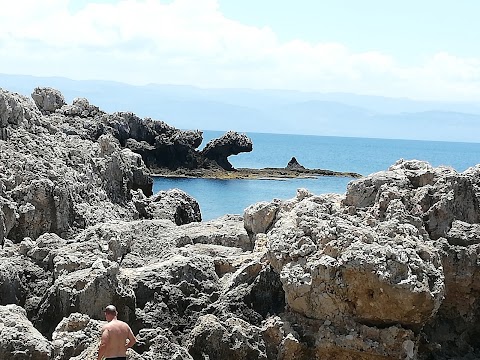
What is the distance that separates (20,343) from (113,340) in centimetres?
108

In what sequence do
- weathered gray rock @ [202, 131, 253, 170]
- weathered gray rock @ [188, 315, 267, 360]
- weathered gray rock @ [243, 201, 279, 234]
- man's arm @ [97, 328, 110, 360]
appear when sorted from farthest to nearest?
weathered gray rock @ [202, 131, 253, 170], weathered gray rock @ [243, 201, 279, 234], weathered gray rock @ [188, 315, 267, 360], man's arm @ [97, 328, 110, 360]

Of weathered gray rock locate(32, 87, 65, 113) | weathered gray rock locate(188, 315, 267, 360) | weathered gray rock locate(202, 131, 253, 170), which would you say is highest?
weathered gray rock locate(32, 87, 65, 113)

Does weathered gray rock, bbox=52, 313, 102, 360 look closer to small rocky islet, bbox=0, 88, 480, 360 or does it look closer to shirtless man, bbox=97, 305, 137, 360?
small rocky islet, bbox=0, 88, 480, 360

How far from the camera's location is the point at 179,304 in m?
9.91

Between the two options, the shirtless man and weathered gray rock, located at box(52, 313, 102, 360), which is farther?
weathered gray rock, located at box(52, 313, 102, 360)

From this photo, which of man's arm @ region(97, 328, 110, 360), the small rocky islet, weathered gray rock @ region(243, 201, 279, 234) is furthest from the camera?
weathered gray rock @ region(243, 201, 279, 234)

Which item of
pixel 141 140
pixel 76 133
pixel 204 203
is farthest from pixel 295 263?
pixel 141 140

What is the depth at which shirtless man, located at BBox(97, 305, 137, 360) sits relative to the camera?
7875 millimetres

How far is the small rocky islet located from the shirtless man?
1.47 ft

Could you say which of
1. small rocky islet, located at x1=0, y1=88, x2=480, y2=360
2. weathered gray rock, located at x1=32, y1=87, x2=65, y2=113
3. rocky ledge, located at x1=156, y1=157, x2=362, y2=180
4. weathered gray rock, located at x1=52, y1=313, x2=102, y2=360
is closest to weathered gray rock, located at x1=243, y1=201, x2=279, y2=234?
small rocky islet, located at x1=0, y1=88, x2=480, y2=360

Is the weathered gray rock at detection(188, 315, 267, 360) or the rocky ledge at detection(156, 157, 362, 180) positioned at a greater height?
the weathered gray rock at detection(188, 315, 267, 360)

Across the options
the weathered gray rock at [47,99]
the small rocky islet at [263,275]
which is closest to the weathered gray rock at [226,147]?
the weathered gray rock at [47,99]

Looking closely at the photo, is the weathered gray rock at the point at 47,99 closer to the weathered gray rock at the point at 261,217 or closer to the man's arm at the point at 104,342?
the weathered gray rock at the point at 261,217

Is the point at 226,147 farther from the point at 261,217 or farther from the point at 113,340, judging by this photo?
the point at 113,340
